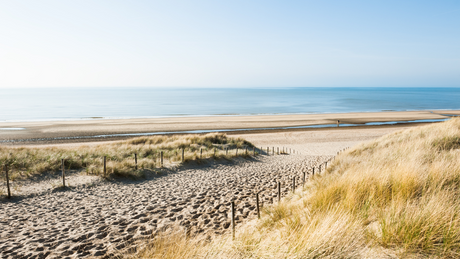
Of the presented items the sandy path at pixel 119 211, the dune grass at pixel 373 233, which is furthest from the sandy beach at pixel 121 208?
the dune grass at pixel 373 233

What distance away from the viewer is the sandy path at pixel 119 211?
5.41 m

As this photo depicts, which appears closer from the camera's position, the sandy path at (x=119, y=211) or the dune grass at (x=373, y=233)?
the dune grass at (x=373, y=233)

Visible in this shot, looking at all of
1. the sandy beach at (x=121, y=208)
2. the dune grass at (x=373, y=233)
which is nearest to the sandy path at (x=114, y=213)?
the sandy beach at (x=121, y=208)

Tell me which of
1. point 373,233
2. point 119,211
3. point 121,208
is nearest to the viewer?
→ point 373,233

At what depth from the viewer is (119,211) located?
739 centimetres

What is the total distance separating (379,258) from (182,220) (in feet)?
17.2

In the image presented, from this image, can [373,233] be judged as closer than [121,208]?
Yes

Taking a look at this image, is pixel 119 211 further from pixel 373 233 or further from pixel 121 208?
pixel 373 233

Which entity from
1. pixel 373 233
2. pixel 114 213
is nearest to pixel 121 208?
pixel 114 213

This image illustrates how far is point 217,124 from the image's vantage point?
4562 centimetres

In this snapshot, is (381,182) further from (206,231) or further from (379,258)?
(206,231)

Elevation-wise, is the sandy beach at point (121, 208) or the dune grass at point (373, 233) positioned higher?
the dune grass at point (373, 233)

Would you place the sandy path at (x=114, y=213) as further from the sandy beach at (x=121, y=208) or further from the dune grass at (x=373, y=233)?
the dune grass at (x=373, y=233)

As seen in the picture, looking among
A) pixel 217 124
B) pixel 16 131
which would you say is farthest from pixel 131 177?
pixel 16 131
